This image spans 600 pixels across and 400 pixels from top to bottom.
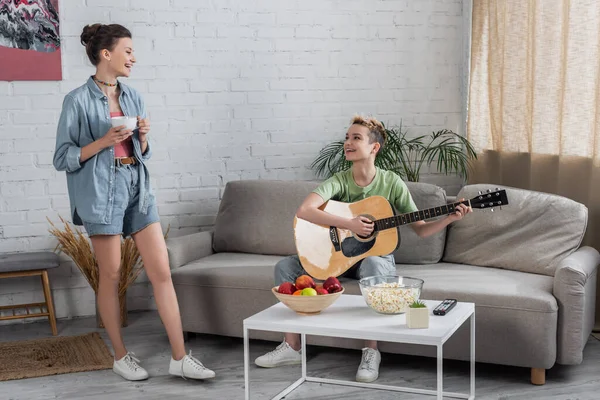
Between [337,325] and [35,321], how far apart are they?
2302 mm

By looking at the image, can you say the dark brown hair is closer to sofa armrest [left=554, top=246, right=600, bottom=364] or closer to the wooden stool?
the wooden stool

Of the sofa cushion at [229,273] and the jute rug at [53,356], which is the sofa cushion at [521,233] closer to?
the sofa cushion at [229,273]

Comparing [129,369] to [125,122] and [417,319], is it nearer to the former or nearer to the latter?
[125,122]

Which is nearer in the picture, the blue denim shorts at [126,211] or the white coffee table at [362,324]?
the white coffee table at [362,324]

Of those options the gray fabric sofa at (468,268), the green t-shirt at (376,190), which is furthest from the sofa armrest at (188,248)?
the green t-shirt at (376,190)

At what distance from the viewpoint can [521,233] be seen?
351 centimetres

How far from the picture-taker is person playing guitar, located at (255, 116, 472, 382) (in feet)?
10.4

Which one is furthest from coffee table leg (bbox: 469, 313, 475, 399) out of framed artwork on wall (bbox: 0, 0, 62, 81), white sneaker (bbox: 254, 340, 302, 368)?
framed artwork on wall (bbox: 0, 0, 62, 81)

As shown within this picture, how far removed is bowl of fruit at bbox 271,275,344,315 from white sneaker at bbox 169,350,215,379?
0.67 metres

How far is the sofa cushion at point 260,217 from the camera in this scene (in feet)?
12.9

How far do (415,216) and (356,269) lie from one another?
43cm

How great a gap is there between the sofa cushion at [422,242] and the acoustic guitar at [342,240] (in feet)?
1.48

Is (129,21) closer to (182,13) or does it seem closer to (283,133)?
(182,13)

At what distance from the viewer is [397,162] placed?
172 inches
